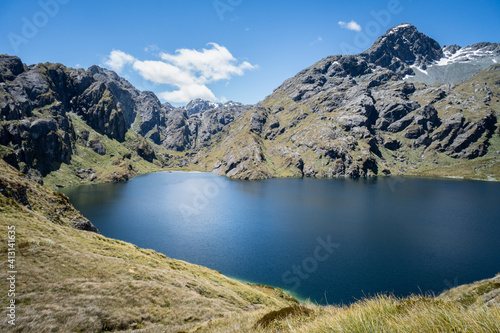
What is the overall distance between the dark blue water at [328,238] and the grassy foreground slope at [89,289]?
16000 mm

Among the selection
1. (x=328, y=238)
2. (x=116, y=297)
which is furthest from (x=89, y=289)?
(x=328, y=238)

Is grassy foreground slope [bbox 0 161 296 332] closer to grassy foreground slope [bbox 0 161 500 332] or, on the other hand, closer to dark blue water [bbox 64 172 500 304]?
grassy foreground slope [bbox 0 161 500 332]

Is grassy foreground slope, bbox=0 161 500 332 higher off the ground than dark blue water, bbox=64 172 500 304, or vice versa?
grassy foreground slope, bbox=0 161 500 332

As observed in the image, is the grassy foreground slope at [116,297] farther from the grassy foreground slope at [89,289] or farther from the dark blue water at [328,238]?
the dark blue water at [328,238]

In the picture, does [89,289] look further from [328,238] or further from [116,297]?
[328,238]

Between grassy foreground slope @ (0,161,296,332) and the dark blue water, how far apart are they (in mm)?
16000

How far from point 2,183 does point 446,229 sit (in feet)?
405

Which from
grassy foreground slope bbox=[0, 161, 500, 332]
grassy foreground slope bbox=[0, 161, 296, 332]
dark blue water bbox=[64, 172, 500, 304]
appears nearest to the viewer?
grassy foreground slope bbox=[0, 161, 500, 332]

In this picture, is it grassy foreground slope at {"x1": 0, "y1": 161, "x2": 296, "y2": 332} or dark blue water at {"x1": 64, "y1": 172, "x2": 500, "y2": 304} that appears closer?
grassy foreground slope at {"x1": 0, "y1": 161, "x2": 296, "y2": 332}

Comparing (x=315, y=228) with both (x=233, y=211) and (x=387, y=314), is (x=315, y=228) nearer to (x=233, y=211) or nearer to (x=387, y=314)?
(x=233, y=211)

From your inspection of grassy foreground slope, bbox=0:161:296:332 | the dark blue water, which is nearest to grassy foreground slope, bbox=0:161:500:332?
grassy foreground slope, bbox=0:161:296:332

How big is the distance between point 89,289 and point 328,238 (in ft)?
228

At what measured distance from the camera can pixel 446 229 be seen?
8275 cm

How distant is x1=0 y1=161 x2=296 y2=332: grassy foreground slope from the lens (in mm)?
16984
